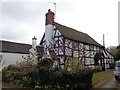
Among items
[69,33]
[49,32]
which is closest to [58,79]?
[49,32]

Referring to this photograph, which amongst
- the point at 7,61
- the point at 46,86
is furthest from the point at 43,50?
the point at 46,86

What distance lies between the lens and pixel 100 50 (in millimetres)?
37188

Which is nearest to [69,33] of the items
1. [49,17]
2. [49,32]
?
[49,32]

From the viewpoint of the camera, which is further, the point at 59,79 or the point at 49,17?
the point at 49,17

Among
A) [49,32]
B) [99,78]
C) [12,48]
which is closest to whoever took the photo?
[99,78]

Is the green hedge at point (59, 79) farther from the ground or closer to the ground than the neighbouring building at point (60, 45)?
closer to the ground

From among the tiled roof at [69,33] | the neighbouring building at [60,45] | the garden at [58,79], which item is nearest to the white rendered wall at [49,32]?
the neighbouring building at [60,45]

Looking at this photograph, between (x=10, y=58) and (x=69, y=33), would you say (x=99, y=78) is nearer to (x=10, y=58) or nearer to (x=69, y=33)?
(x=69, y=33)

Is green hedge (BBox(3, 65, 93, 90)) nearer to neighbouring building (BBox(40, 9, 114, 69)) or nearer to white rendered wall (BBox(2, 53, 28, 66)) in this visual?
neighbouring building (BBox(40, 9, 114, 69))

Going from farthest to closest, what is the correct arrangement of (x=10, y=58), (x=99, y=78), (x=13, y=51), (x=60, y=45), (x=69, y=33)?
1. (x=13, y=51)
2. (x=10, y=58)
3. (x=69, y=33)
4. (x=60, y=45)
5. (x=99, y=78)

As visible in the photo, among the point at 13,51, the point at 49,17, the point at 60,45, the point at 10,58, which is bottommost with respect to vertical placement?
the point at 10,58

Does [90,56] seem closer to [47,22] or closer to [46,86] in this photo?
[47,22]

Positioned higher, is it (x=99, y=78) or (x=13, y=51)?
(x=13, y=51)

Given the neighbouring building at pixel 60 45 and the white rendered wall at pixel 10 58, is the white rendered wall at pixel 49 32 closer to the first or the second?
the neighbouring building at pixel 60 45
